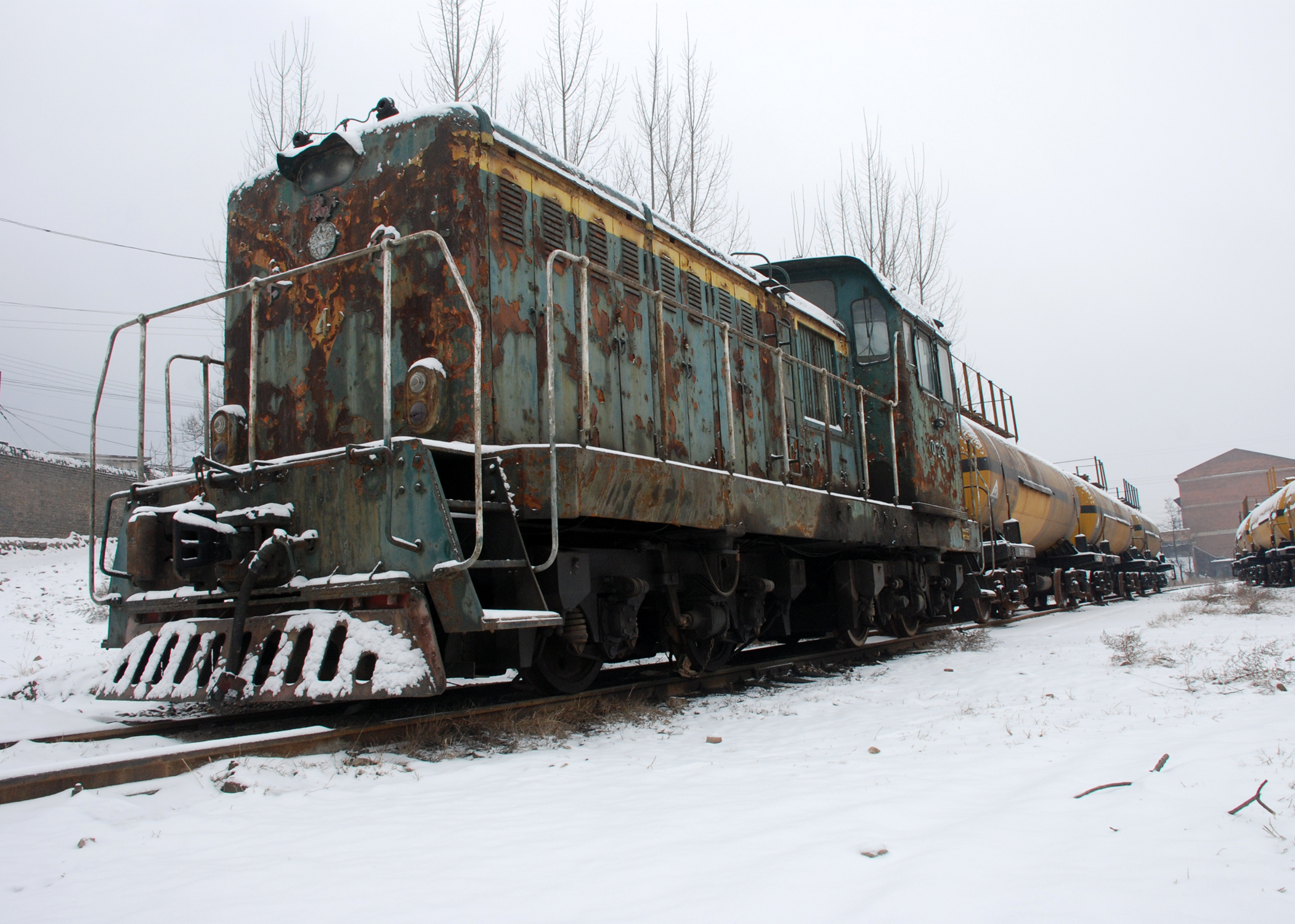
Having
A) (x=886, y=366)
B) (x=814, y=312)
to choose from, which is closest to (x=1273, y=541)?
(x=886, y=366)

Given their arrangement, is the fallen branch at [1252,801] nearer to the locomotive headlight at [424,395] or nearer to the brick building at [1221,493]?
the locomotive headlight at [424,395]

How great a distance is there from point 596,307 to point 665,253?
1038mm

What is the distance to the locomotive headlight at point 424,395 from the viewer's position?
4547 mm

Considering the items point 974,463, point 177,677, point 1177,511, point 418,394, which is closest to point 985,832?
point 418,394

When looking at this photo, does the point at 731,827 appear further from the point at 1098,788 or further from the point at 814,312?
the point at 814,312

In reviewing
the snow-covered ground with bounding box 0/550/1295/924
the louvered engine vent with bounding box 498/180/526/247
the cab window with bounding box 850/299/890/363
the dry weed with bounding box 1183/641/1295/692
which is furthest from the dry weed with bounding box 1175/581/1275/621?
the louvered engine vent with bounding box 498/180/526/247

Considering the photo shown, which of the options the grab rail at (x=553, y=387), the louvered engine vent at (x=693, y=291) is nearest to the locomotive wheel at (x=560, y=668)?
the grab rail at (x=553, y=387)

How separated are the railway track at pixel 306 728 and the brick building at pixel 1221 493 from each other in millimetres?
72418

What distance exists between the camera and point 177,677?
4406mm

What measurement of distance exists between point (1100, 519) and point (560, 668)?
1649 cm

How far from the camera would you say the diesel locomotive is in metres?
4.11

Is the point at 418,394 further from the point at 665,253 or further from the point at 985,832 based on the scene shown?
the point at 985,832

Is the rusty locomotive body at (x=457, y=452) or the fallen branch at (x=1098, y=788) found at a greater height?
the rusty locomotive body at (x=457, y=452)

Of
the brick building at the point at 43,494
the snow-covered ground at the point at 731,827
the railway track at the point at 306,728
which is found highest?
the brick building at the point at 43,494
